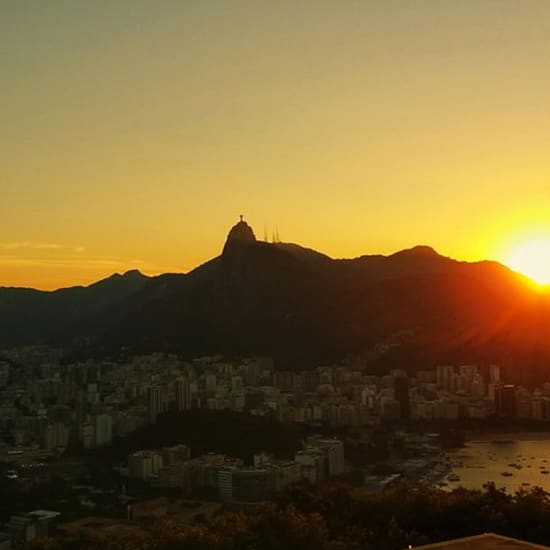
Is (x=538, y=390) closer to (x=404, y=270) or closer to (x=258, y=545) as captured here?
(x=404, y=270)

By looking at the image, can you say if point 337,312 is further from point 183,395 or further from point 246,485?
point 246,485

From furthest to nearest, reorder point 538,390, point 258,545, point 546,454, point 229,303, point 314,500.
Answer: point 229,303 → point 538,390 → point 546,454 → point 314,500 → point 258,545

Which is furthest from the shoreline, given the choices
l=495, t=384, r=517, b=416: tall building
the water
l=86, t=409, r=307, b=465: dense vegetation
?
l=86, t=409, r=307, b=465: dense vegetation

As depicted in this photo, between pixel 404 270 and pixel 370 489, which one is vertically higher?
pixel 404 270

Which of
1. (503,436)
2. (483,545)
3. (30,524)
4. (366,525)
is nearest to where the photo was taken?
(483,545)

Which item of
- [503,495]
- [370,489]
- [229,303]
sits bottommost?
[370,489]

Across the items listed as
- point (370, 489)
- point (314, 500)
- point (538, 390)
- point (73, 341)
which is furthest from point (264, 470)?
point (73, 341)

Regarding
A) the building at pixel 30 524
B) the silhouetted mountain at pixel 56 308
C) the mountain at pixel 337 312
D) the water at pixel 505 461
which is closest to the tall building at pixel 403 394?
the water at pixel 505 461

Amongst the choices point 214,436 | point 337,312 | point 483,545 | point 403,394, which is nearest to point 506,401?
point 403,394
